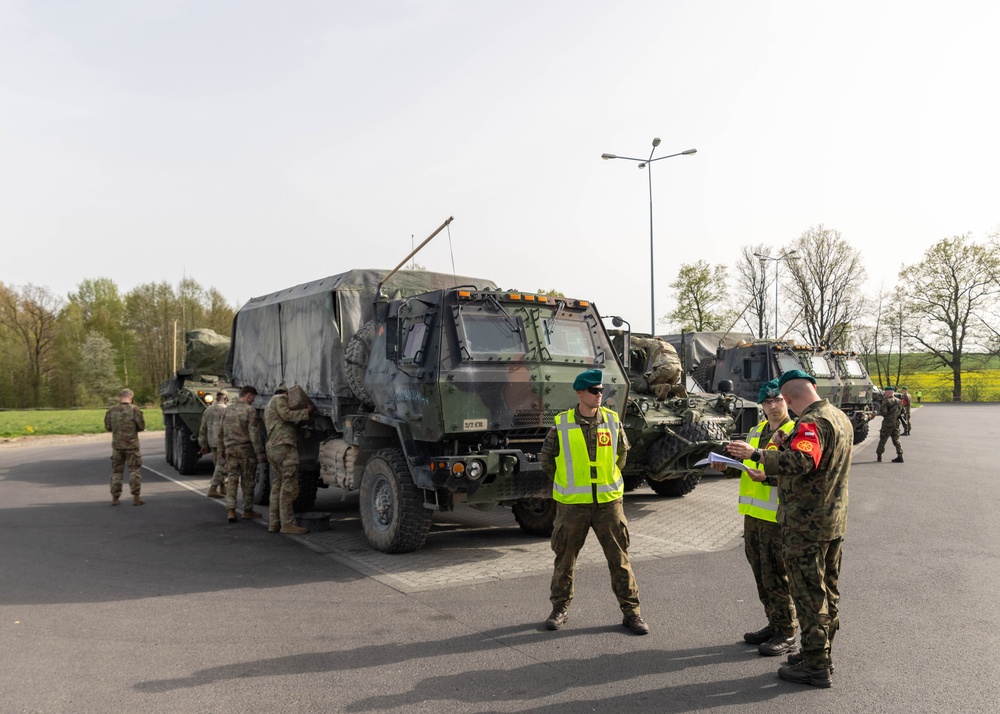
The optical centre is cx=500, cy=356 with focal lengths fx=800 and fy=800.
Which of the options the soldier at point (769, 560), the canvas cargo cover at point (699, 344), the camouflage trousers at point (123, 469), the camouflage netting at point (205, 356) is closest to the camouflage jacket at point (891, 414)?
the canvas cargo cover at point (699, 344)

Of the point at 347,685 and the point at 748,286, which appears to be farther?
the point at 748,286

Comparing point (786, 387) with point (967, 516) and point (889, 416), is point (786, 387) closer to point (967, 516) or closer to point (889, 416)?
point (967, 516)

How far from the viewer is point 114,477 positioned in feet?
38.8

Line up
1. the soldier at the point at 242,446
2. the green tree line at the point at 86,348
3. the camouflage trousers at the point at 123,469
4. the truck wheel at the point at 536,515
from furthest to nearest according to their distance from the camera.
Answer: the green tree line at the point at 86,348 → the camouflage trousers at the point at 123,469 → the soldier at the point at 242,446 → the truck wheel at the point at 536,515

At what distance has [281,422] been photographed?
A: 954 cm

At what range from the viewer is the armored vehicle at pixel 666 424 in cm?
920

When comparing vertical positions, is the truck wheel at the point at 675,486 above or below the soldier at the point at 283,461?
below

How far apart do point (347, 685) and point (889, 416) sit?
1486 centimetres

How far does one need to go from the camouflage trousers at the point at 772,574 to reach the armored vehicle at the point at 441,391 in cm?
273

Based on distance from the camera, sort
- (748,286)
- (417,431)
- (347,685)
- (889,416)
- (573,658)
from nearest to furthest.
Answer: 1. (347,685)
2. (573,658)
3. (417,431)
4. (889,416)
5. (748,286)

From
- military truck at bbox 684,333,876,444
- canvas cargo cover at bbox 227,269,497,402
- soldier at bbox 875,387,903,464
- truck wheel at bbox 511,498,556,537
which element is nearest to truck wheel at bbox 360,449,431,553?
truck wheel at bbox 511,498,556,537

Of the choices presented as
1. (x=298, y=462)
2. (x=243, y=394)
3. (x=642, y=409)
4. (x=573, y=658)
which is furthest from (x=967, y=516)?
(x=243, y=394)

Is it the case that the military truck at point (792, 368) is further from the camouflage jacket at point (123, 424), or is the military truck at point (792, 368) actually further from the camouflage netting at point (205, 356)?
the camouflage jacket at point (123, 424)

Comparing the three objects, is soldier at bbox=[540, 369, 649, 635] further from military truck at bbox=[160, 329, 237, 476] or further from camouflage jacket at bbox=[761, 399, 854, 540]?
military truck at bbox=[160, 329, 237, 476]
